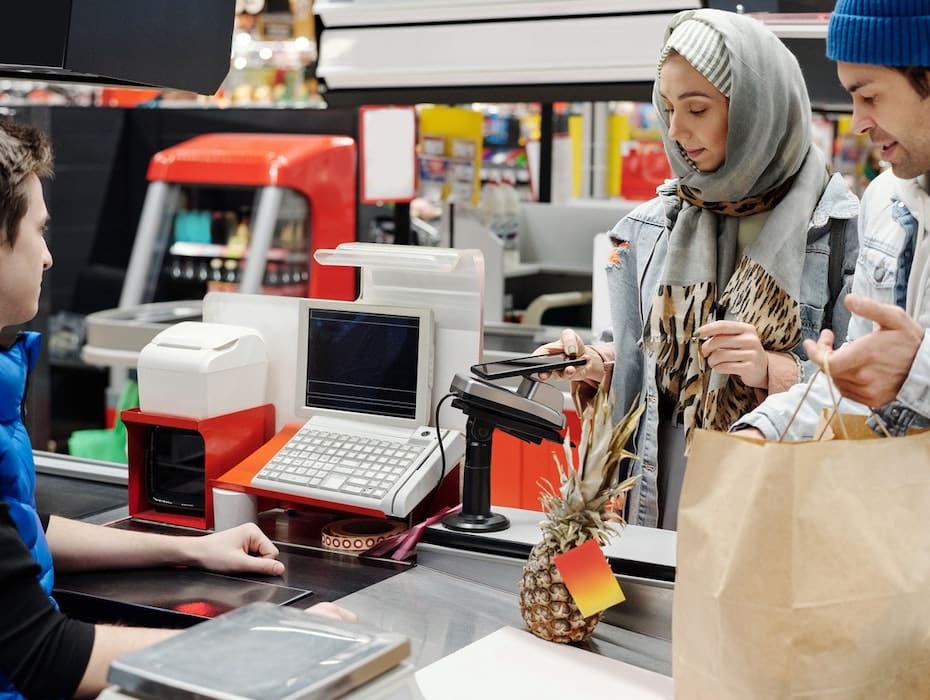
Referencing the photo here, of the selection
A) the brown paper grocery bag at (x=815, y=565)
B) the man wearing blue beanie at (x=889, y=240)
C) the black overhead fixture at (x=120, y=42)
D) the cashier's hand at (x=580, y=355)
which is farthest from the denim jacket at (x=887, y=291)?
the black overhead fixture at (x=120, y=42)

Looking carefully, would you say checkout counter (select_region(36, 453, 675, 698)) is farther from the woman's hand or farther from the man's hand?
the man's hand

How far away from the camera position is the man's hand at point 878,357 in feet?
4.04

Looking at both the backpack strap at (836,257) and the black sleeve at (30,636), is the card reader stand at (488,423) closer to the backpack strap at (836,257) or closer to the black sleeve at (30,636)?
the backpack strap at (836,257)

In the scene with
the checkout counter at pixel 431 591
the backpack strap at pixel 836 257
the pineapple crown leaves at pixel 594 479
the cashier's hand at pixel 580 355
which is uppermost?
the backpack strap at pixel 836 257

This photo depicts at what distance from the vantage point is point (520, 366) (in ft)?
6.26

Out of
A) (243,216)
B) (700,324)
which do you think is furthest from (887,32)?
(243,216)

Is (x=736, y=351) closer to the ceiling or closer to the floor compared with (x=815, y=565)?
closer to the ceiling

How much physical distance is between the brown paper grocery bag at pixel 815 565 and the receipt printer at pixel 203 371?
123 cm

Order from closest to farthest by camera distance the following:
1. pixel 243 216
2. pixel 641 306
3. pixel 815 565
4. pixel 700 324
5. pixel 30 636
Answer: pixel 815 565
pixel 30 636
pixel 700 324
pixel 641 306
pixel 243 216

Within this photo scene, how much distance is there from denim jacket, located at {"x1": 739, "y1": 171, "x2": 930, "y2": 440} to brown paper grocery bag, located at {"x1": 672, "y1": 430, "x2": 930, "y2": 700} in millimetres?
126

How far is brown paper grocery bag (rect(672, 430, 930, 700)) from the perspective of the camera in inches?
44.4

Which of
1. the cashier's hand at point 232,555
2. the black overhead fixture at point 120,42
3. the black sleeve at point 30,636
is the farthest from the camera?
the cashier's hand at point 232,555

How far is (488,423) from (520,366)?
0.11 meters

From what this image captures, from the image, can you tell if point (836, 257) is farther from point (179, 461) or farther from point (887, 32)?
point (179, 461)
